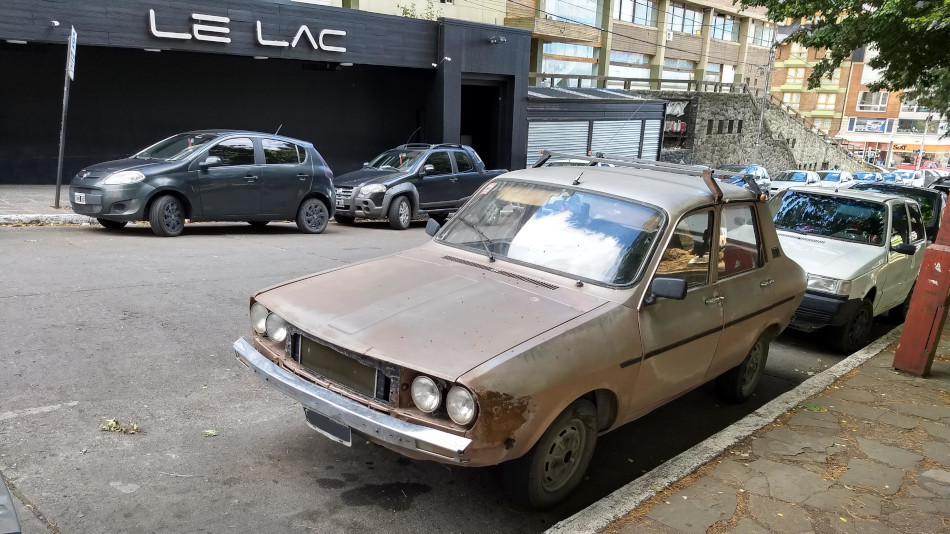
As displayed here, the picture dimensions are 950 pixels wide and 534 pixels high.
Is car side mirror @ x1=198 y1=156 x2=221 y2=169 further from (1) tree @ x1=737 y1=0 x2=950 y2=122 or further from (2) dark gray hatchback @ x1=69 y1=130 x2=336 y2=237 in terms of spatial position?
(1) tree @ x1=737 y1=0 x2=950 y2=122

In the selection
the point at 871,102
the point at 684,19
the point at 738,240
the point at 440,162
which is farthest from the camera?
the point at 871,102

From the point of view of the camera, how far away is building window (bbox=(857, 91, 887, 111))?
75188mm

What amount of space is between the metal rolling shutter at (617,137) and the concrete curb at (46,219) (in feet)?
60.5

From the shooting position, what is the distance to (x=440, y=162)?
15.3m

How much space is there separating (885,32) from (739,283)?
10506 millimetres

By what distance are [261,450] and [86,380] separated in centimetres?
165

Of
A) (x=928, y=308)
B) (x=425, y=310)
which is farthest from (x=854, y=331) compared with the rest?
(x=425, y=310)

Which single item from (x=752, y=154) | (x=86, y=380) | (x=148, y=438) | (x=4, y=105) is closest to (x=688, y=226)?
(x=148, y=438)

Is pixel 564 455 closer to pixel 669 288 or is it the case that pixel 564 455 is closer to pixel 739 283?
pixel 669 288

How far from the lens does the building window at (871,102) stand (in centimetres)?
7519

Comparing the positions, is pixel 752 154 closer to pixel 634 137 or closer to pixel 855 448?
pixel 634 137

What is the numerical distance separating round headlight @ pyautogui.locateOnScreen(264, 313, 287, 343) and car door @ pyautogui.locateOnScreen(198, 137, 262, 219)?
7.65 meters

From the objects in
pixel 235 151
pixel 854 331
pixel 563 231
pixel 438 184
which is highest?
pixel 563 231

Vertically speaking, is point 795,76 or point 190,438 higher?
point 795,76
